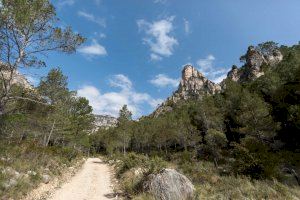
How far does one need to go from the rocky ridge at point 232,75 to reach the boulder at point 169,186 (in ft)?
175

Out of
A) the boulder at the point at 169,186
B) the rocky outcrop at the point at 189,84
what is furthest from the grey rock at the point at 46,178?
the rocky outcrop at the point at 189,84

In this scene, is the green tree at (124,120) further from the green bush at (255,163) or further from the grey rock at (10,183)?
the grey rock at (10,183)

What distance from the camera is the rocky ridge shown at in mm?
88231

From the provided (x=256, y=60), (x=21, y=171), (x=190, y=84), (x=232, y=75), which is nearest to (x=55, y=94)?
(x=21, y=171)

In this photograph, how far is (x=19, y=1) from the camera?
14.0 m

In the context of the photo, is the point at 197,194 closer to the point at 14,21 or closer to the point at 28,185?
the point at 28,185

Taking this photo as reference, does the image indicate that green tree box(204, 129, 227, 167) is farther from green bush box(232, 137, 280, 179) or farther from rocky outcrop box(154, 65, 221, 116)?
rocky outcrop box(154, 65, 221, 116)

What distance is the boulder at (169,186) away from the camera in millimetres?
11766

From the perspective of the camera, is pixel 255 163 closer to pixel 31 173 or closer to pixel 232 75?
pixel 31 173

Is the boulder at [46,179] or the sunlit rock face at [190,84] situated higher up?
the sunlit rock face at [190,84]

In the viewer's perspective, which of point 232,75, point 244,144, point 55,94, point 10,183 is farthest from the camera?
point 232,75

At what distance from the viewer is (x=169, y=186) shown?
12039 mm

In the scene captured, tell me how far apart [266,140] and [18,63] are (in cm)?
3697

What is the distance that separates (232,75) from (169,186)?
103 meters
